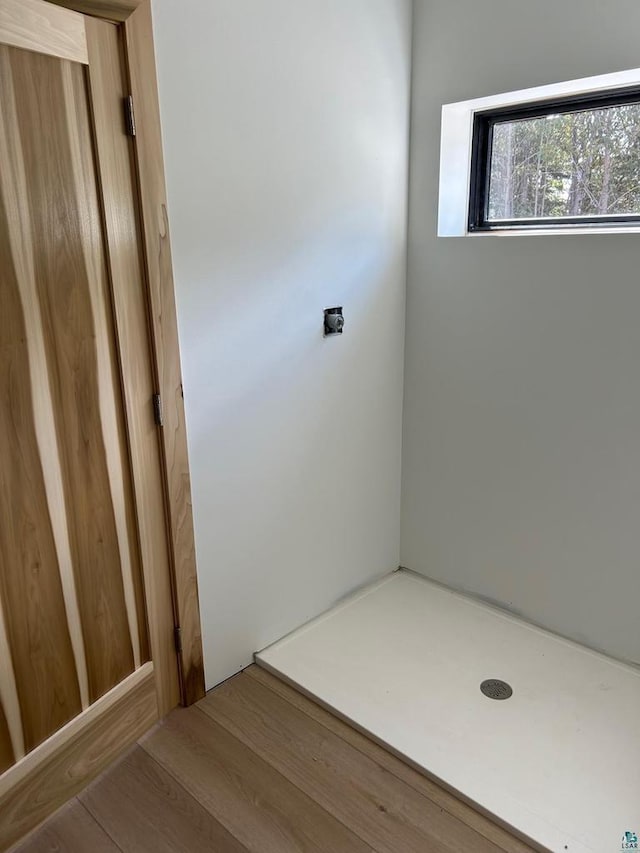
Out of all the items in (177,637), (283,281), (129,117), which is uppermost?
(129,117)

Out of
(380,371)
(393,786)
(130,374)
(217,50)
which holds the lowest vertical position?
(393,786)

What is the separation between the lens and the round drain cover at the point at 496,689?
211 cm

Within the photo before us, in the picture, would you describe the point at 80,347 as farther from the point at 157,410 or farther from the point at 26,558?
the point at 26,558

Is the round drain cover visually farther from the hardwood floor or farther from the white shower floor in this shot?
the hardwood floor

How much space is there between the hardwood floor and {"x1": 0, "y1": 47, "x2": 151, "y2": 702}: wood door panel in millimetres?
300

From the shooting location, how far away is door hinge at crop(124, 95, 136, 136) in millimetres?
1590

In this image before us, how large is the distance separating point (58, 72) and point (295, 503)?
1.51 meters

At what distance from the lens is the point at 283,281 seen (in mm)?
2115

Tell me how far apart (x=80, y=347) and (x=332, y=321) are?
99 cm

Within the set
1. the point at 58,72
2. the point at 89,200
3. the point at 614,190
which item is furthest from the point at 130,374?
the point at 614,190

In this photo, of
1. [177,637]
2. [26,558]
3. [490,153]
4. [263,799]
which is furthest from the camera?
[490,153]

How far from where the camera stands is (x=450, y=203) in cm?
248

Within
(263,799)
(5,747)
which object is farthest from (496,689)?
(5,747)

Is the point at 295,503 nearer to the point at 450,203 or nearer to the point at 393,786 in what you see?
the point at 393,786
